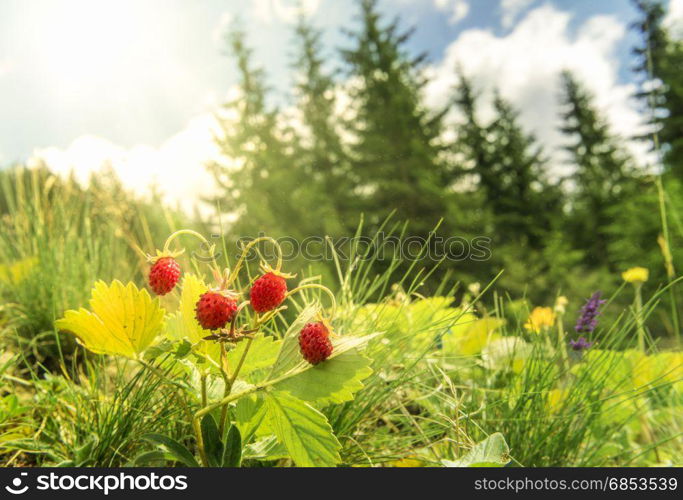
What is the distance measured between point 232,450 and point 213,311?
21 cm

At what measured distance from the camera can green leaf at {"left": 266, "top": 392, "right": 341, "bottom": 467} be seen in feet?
2.08

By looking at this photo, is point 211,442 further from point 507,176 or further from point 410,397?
point 507,176

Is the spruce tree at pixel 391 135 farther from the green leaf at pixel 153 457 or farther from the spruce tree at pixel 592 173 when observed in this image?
the green leaf at pixel 153 457

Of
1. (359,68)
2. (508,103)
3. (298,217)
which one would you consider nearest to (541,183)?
(508,103)

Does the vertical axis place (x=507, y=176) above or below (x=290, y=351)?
above

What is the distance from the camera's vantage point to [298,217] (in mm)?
12914

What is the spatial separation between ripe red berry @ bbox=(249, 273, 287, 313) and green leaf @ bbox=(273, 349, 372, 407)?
0.32ft

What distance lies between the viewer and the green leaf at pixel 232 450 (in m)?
0.65

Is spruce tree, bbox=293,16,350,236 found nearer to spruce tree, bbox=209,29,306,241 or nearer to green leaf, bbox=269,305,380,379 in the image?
spruce tree, bbox=209,29,306,241

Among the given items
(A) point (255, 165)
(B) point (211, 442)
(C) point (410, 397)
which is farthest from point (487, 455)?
(A) point (255, 165)

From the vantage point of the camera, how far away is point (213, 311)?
0.58m

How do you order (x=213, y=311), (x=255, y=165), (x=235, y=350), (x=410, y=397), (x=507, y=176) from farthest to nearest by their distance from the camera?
(x=507, y=176) < (x=255, y=165) < (x=410, y=397) < (x=235, y=350) < (x=213, y=311)
